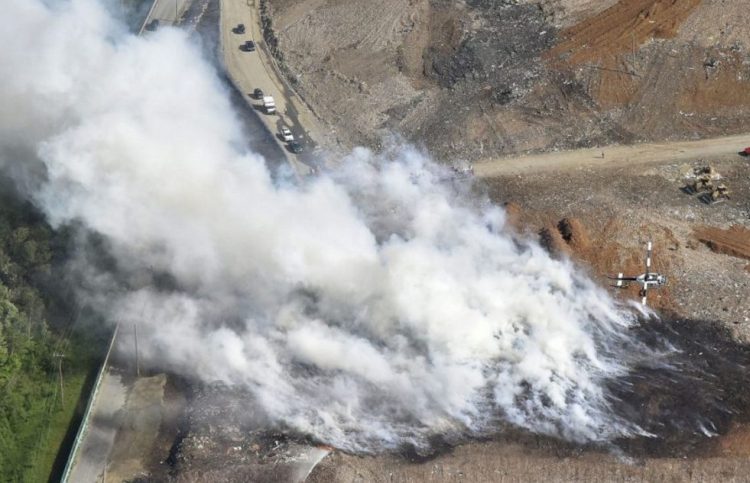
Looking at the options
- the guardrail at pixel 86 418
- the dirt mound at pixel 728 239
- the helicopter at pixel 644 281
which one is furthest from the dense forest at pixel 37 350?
the dirt mound at pixel 728 239

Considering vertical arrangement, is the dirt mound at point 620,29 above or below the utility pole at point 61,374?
above

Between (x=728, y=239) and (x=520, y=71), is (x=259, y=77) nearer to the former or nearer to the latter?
(x=520, y=71)

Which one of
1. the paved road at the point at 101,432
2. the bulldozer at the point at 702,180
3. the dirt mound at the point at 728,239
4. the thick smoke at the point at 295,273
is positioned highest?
the bulldozer at the point at 702,180

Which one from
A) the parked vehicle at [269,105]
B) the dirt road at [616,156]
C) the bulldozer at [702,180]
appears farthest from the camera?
the parked vehicle at [269,105]

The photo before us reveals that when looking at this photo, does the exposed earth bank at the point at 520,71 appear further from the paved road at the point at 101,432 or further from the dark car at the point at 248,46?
the paved road at the point at 101,432

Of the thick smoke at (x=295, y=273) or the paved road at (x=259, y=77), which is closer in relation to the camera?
the thick smoke at (x=295, y=273)

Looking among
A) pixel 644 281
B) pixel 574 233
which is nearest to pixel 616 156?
pixel 574 233

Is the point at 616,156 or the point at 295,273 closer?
the point at 295,273
